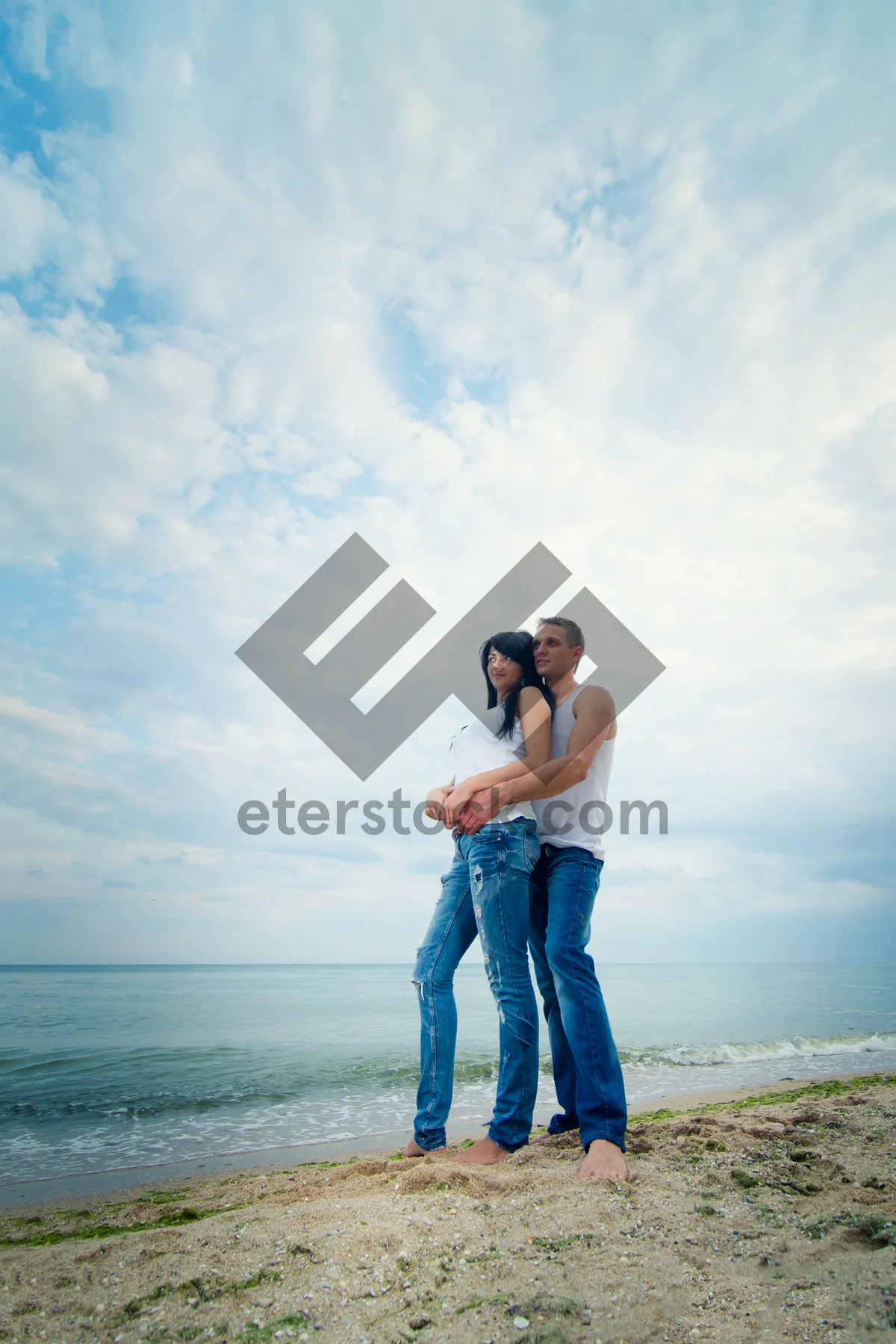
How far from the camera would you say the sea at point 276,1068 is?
14.0 feet

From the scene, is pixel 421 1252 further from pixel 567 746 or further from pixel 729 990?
pixel 729 990

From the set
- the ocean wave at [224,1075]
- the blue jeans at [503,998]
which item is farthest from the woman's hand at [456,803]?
the ocean wave at [224,1075]

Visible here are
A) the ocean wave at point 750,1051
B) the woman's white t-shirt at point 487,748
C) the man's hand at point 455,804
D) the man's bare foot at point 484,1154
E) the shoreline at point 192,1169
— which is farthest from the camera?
the ocean wave at point 750,1051

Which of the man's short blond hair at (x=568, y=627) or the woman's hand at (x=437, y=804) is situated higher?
the man's short blond hair at (x=568, y=627)

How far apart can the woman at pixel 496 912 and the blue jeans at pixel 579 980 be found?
0.13 metres

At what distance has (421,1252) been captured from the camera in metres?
1.78

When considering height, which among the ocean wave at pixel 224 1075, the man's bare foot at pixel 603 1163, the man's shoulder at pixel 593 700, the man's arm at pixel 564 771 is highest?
the man's shoulder at pixel 593 700

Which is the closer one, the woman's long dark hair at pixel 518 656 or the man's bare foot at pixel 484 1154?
the man's bare foot at pixel 484 1154

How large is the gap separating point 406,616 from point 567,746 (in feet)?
13.5

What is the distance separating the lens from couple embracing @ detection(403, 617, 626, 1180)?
270 centimetres

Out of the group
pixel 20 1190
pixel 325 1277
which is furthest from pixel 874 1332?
pixel 20 1190

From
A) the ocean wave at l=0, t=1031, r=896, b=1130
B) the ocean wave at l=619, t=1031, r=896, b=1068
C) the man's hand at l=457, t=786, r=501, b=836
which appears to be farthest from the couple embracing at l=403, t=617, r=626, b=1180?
the ocean wave at l=619, t=1031, r=896, b=1068

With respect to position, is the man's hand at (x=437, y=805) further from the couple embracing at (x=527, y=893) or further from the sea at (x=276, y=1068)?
the sea at (x=276, y=1068)

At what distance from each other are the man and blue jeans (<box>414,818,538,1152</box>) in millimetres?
124
